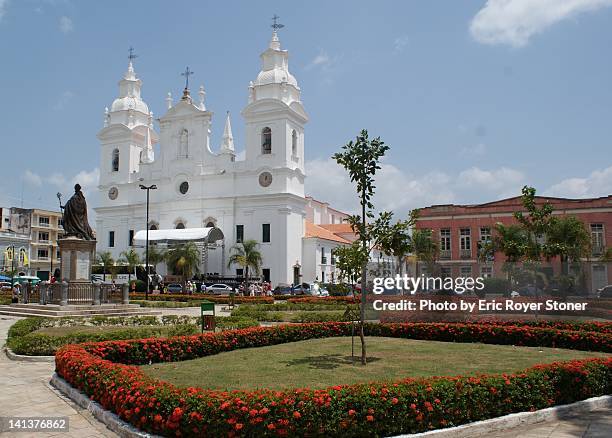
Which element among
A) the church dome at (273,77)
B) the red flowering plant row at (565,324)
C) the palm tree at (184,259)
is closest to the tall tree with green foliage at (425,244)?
the palm tree at (184,259)

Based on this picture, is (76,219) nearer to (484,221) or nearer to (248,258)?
(248,258)

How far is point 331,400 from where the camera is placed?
20.8ft

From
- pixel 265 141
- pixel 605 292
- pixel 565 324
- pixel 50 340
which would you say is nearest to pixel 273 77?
pixel 265 141

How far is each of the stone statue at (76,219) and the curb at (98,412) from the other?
45.1ft

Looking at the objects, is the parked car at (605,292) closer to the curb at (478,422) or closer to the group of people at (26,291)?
the curb at (478,422)

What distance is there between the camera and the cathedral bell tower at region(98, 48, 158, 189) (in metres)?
56.8

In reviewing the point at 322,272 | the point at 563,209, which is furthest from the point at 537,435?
the point at 322,272

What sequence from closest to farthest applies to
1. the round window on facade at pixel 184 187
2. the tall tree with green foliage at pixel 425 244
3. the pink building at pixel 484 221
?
the pink building at pixel 484 221 < the tall tree with green foliage at pixel 425 244 < the round window on facade at pixel 184 187

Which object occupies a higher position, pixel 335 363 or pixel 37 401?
pixel 335 363

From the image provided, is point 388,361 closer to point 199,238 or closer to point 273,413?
point 273,413

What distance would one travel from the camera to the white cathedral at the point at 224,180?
48.6 m

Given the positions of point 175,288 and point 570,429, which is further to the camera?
point 175,288

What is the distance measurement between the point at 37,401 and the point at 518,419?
698 cm

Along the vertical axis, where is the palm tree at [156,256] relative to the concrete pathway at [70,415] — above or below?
above
